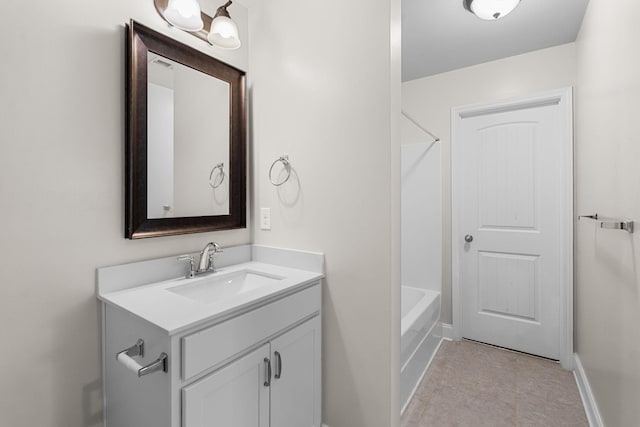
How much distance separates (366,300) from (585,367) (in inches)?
65.6

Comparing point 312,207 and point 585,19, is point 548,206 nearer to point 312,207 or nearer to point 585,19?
point 585,19

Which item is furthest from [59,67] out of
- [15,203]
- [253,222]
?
[253,222]

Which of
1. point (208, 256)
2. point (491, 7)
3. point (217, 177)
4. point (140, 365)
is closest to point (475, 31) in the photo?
point (491, 7)

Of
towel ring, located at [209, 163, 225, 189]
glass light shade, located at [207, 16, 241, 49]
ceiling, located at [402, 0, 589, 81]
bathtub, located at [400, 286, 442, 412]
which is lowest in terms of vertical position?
bathtub, located at [400, 286, 442, 412]

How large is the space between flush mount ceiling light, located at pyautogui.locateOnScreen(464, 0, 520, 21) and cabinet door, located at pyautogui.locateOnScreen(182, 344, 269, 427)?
210 centimetres

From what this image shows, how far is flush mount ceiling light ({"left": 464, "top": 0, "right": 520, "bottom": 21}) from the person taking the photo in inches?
67.3

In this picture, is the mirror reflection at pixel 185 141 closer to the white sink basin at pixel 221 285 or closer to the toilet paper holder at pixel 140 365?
the white sink basin at pixel 221 285

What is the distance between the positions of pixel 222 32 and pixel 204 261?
3.64 feet

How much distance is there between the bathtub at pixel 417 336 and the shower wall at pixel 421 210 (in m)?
0.15

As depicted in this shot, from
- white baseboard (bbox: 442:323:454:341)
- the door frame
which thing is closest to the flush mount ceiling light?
the door frame

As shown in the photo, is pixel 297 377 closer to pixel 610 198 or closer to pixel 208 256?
pixel 208 256

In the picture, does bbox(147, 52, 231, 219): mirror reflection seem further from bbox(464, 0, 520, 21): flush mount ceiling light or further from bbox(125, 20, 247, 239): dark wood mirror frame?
bbox(464, 0, 520, 21): flush mount ceiling light

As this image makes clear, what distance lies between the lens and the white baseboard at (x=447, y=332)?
274 centimetres

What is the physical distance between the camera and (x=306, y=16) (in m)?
1.57
